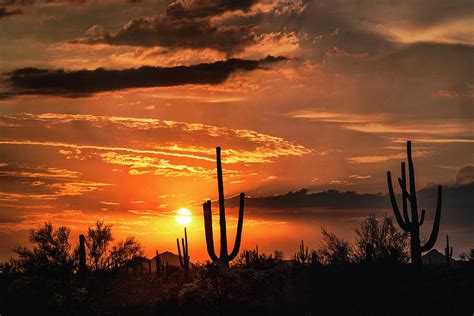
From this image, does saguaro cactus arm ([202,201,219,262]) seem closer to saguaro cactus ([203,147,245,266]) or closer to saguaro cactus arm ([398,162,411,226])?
saguaro cactus ([203,147,245,266])

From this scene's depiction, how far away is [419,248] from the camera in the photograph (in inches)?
1531

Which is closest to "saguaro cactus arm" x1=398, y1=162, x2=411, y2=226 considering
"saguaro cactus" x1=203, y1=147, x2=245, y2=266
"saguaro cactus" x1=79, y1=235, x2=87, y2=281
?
"saguaro cactus" x1=203, y1=147, x2=245, y2=266

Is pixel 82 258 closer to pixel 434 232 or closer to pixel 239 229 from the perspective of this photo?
pixel 239 229

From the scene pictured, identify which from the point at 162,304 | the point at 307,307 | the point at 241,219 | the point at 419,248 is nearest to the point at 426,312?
the point at 419,248

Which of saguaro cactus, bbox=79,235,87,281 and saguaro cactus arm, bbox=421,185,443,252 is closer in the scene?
saguaro cactus arm, bbox=421,185,443,252

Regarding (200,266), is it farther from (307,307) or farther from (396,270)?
(396,270)

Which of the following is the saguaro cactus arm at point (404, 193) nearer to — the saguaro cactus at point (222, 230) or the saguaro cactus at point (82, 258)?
the saguaro cactus at point (222, 230)

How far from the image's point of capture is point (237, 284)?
32.5 metres

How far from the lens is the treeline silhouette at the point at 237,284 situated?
3316cm

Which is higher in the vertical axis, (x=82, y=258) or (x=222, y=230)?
(x=222, y=230)

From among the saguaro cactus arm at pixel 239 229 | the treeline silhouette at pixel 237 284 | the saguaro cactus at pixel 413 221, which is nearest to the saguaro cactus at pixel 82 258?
the treeline silhouette at pixel 237 284

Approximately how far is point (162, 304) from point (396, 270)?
12497 millimetres

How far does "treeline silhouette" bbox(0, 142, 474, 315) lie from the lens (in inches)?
1305

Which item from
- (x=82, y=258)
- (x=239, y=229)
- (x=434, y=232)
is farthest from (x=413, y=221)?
(x=82, y=258)
